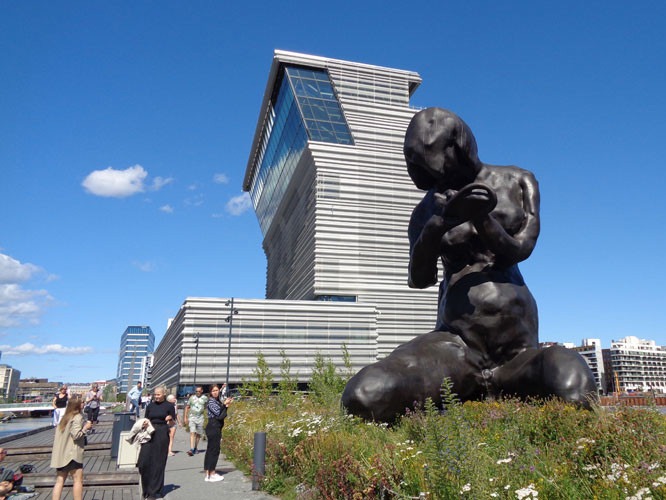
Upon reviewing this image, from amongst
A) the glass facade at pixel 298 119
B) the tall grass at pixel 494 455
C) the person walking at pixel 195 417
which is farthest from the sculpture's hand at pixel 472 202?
the glass facade at pixel 298 119

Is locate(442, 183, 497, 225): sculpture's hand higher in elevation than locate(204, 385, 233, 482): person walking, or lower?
higher

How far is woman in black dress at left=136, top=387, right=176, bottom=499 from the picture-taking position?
6.87 m

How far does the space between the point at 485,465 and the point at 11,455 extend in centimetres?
1196

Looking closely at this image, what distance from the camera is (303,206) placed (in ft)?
243

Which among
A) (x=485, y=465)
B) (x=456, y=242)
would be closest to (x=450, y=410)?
(x=485, y=465)

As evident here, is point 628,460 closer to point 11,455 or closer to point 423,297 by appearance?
point 11,455

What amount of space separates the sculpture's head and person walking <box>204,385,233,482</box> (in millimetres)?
5783

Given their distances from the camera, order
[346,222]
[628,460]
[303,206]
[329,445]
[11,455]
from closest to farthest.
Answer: [628,460] < [329,445] < [11,455] < [346,222] < [303,206]

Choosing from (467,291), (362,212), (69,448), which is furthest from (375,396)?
(362,212)

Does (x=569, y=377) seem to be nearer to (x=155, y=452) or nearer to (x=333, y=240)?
(x=155, y=452)

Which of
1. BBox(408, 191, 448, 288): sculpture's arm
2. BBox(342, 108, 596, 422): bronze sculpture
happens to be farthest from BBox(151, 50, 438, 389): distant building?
BBox(342, 108, 596, 422): bronze sculpture

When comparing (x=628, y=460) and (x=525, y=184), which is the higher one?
(x=525, y=184)

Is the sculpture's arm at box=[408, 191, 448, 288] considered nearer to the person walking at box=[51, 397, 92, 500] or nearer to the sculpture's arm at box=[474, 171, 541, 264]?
the sculpture's arm at box=[474, 171, 541, 264]

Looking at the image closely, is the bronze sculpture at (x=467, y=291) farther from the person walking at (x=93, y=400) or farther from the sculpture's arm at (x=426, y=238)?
the person walking at (x=93, y=400)
